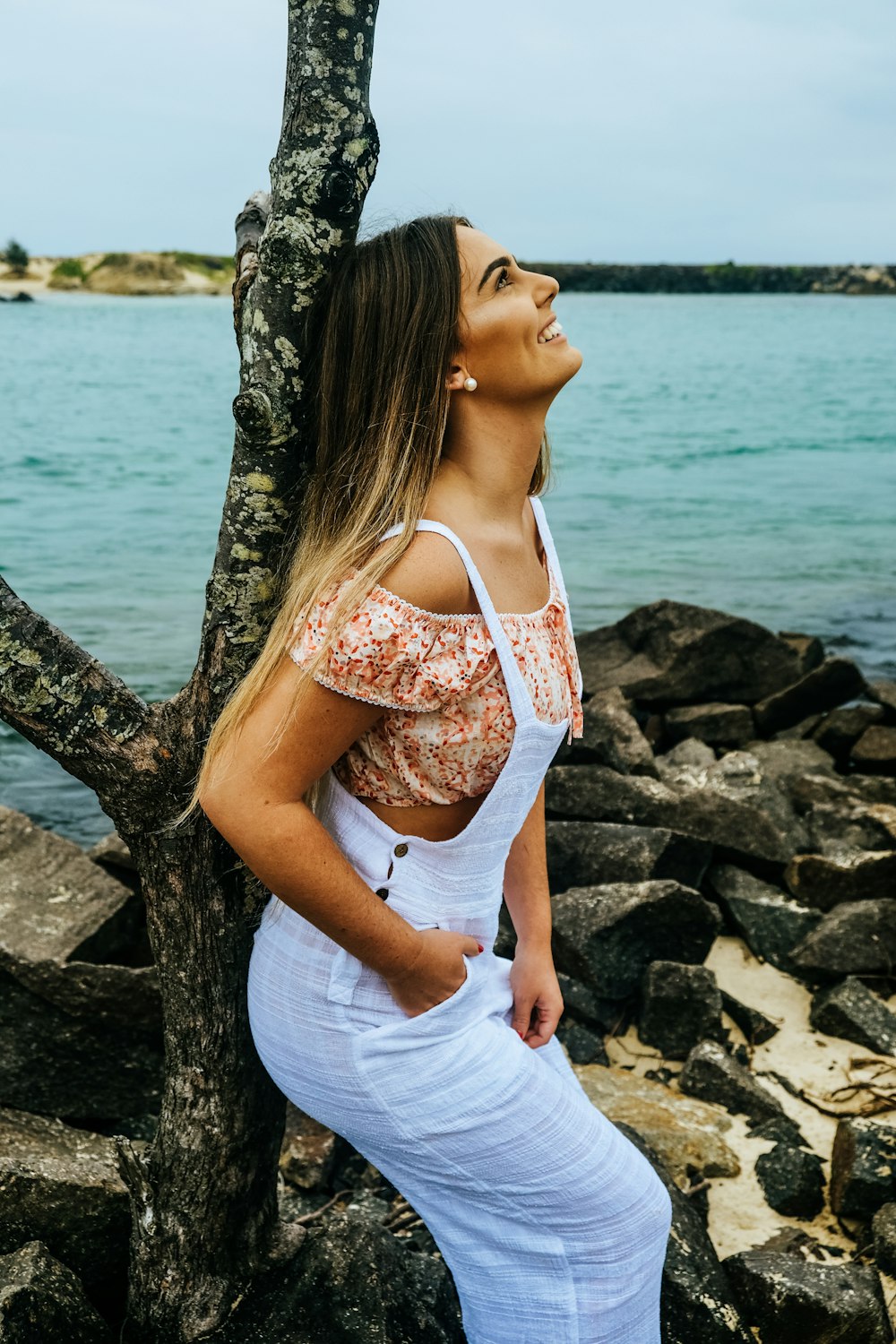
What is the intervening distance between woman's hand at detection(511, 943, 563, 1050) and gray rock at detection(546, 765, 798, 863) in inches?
103

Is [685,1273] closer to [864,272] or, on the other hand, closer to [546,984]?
[546,984]

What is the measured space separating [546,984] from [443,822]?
20.9 inches

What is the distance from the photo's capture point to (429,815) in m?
2.30

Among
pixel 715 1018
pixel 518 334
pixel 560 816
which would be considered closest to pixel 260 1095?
pixel 518 334

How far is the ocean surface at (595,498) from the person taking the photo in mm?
12273

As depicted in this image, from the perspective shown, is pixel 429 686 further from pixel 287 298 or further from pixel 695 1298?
pixel 695 1298

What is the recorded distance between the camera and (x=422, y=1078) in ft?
7.11

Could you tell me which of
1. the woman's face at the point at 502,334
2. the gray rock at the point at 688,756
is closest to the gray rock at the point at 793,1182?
the woman's face at the point at 502,334

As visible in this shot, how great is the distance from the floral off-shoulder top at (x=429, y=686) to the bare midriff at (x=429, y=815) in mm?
19

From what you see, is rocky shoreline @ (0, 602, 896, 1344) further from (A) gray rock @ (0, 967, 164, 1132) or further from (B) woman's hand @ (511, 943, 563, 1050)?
(B) woman's hand @ (511, 943, 563, 1050)

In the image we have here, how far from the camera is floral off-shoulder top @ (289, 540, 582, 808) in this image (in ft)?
6.66

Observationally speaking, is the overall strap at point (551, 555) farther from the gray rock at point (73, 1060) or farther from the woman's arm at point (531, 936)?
the gray rock at point (73, 1060)

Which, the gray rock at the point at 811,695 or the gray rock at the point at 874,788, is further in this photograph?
the gray rock at the point at 811,695

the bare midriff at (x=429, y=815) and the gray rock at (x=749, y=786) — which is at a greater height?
the bare midriff at (x=429, y=815)
